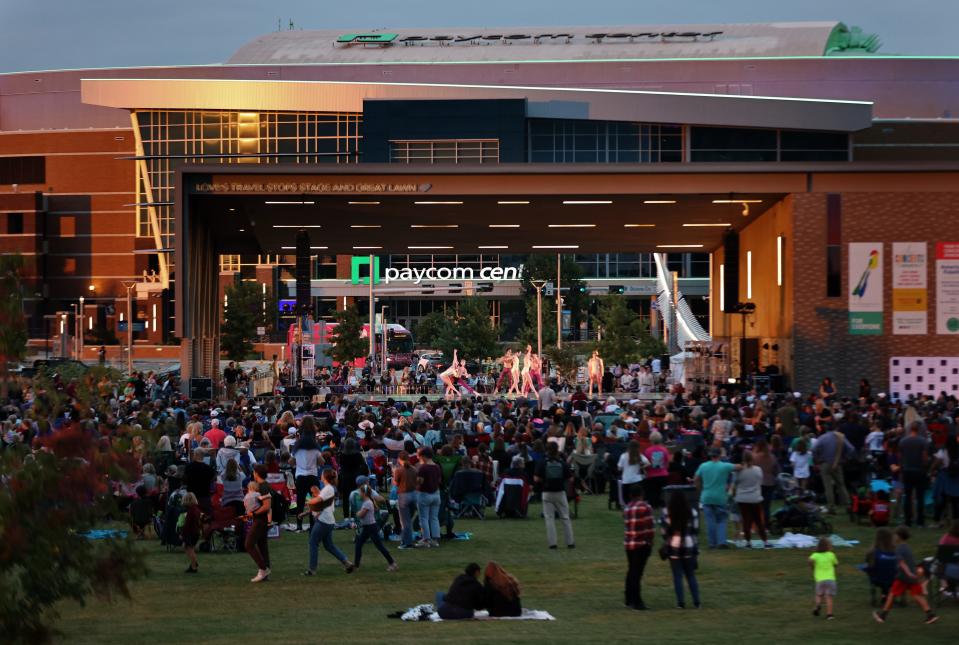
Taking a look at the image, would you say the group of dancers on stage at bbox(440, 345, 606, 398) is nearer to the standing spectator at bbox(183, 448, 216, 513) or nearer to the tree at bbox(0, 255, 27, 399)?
Result: the standing spectator at bbox(183, 448, 216, 513)

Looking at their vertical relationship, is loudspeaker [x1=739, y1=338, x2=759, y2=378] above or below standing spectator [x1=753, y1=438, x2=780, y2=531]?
above

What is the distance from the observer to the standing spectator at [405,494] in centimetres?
1877

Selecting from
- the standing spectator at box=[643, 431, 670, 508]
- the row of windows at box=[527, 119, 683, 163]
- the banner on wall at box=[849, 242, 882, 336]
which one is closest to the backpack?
the standing spectator at box=[643, 431, 670, 508]

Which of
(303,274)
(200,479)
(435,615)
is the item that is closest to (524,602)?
(435,615)

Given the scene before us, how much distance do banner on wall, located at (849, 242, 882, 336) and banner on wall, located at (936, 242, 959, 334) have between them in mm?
1553

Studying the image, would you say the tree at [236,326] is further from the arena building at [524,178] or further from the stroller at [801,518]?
the stroller at [801,518]

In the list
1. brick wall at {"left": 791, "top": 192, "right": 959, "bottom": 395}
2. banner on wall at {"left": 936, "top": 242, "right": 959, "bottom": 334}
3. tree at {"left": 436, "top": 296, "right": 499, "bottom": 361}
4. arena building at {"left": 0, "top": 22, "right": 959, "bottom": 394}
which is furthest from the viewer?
tree at {"left": 436, "top": 296, "right": 499, "bottom": 361}

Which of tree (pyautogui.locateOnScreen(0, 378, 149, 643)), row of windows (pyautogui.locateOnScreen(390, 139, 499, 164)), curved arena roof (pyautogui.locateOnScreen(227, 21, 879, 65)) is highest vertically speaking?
curved arena roof (pyautogui.locateOnScreen(227, 21, 879, 65))

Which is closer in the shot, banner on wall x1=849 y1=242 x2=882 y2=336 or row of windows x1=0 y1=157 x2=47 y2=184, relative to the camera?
banner on wall x1=849 y1=242 x2=882 y2=336

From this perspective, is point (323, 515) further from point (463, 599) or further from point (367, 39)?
point (367, 39)

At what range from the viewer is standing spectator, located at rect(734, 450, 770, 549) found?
18.6 metres

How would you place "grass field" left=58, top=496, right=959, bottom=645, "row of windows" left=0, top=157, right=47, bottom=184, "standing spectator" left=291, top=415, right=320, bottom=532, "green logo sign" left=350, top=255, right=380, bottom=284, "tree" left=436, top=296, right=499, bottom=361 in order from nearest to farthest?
"grass field" left=58, top=496, right=959, bottom=645 < "standing spectator" left=291, top=415, right=320, bottom=532 < "tree" left=436, top=296, right=499, bottom=361 < "row of windows" left=0, top=157, right=47, bottom=184 < "green logo sign" left=350, top=255, right=380, bottom=284

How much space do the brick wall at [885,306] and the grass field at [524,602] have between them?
1944 centimetres

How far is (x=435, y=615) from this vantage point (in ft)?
48.4
